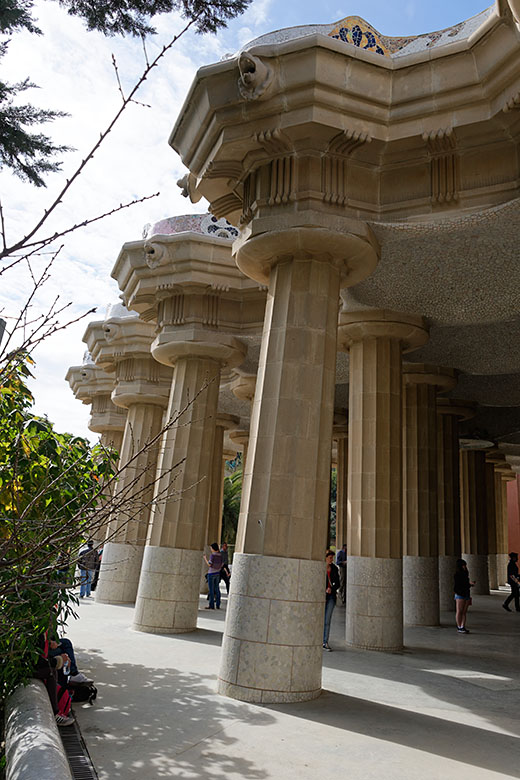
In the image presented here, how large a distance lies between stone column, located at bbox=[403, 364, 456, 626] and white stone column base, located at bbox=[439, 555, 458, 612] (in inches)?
131

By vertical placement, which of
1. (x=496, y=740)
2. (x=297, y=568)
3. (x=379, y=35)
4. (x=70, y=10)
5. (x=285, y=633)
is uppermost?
(x=379, y=35)

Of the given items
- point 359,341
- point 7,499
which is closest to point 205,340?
point 359,341

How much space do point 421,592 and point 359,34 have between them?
13425 millimetres

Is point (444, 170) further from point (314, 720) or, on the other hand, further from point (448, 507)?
point (448, 507)

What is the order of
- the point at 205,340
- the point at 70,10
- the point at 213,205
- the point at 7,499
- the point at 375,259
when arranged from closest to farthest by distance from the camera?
the point at 7,499
the point at 70,10
the point at 375,259
the point at 213,205
the point at 205,340

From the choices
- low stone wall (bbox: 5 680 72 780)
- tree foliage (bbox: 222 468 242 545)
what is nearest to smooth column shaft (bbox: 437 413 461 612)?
low stone wall (bbox: 5 680 72 780)

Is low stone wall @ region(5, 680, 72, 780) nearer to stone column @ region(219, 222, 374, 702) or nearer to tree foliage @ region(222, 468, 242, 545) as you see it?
stone column @ region(219, 222, 374, 702)

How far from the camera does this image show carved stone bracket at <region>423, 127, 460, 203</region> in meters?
9.32

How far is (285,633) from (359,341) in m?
7.28

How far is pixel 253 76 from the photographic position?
8.78 metres

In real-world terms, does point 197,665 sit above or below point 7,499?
below

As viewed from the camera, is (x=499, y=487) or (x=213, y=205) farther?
(x=499, y=487)

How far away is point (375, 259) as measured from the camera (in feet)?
32.3

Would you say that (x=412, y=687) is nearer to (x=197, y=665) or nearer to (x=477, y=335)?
(x=197, y=665)
